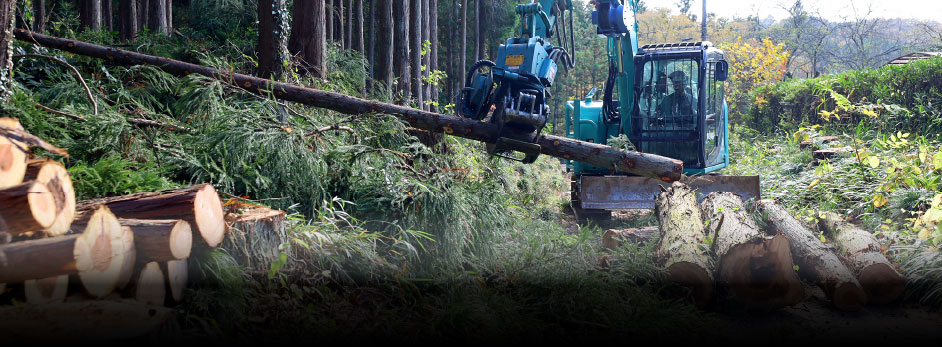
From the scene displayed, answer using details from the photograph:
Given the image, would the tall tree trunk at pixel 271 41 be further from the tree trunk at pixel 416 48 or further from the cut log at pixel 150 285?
the tree trunk at pixel 416 48

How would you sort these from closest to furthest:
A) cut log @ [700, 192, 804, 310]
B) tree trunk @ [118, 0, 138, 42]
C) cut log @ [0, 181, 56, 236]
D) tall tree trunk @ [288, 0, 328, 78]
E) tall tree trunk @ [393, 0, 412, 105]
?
cut log @ [0, 181, 56, 236]
cut log @ [700, 192, 804, 310]
tall tree trunk @ [288, 0, 328, 78]
tall tree trunk @ [393, 0, 412, 105]
tree trunk @ [118, 0, 138, 42]

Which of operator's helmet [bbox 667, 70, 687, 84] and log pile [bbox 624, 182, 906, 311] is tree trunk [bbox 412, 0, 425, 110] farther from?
log pile [bbox 624, 182, 906, 311]

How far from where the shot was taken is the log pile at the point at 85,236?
2662 mm

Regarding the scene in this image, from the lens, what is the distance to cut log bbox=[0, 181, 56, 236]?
2613 mm

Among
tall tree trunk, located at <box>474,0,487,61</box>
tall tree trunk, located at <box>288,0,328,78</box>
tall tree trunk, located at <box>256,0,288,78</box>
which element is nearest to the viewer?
tall tree trunk, located at <box>256,0,288,78</box>

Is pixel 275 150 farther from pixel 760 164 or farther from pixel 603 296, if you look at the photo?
pixel 760 164

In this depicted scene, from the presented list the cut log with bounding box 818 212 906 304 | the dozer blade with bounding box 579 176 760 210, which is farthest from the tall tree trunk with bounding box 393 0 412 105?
the cut log with bounding box 818 212 906 304

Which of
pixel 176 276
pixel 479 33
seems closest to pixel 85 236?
pixel 176 276

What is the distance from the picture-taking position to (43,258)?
2686mm

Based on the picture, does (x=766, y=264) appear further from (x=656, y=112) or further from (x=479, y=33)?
(x=479, y=33)

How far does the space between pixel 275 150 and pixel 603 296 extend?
2.55m

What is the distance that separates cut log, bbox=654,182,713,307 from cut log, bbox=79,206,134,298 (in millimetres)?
3536

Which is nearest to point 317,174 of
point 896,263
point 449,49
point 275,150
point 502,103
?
point 275,150

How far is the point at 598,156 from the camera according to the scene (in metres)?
5.96
